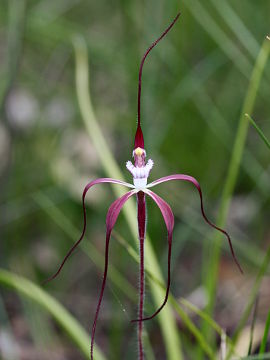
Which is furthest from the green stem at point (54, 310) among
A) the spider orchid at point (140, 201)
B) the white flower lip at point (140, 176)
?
the white flower lip at point (140, 176)

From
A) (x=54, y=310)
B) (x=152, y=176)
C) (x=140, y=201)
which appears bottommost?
(x=152, y=176)

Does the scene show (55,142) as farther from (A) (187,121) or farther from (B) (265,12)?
(B) (265,12)

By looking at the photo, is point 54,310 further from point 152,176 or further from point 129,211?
point 152,176

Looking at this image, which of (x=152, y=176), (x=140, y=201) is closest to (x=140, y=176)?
(x=140, y=201)

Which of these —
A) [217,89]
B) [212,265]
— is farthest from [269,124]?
[212,265]

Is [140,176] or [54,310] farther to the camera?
[54,310]

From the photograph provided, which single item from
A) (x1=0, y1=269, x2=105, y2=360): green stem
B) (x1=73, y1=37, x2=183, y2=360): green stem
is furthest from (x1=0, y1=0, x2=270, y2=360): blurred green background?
(x1=0, y1=269, x2=105, y2=360): green stem

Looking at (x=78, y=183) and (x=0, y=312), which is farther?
(x=78, y=183)

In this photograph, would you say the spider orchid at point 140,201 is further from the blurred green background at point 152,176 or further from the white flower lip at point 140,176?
the blurred green background at point 152,176
